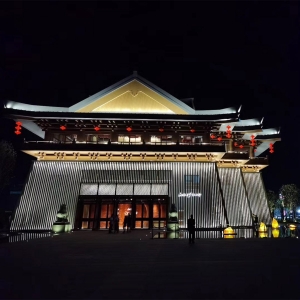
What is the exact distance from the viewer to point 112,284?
6395mm

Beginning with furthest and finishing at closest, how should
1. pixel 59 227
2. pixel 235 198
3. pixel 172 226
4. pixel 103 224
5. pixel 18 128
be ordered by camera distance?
1. pixel 235 198
2. pixel 18 128
3. pixel 103 224
4. pixel 59 227
5. pixel 172 226

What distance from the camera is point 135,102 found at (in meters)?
27.9

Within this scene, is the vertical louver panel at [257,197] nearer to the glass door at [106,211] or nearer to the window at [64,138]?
the glass door at [106,211]

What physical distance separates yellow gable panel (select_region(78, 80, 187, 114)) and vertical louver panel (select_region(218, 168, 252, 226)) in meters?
8.64

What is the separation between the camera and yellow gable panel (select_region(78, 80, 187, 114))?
27.7m

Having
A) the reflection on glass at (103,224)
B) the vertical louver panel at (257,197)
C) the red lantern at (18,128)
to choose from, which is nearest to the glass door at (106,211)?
the reflection on glass at (103,224)

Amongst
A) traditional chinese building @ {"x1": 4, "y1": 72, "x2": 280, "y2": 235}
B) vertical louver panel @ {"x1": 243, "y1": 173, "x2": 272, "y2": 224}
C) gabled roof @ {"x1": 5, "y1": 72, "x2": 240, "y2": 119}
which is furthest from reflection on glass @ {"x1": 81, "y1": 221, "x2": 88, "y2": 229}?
vertical louver panel @ {"x1": 243, "y1": 173, "x2": 272, "y2": 224}

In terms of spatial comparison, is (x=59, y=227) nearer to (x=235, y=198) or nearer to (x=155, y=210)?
(x=155, y=210)

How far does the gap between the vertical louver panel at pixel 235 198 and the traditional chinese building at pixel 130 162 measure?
0.10 meters

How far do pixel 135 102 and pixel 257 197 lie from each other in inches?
708

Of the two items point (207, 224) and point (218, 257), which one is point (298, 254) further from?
point (207, 224)

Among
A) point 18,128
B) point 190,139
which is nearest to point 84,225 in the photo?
point 18,128

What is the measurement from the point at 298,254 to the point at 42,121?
24.0 meters

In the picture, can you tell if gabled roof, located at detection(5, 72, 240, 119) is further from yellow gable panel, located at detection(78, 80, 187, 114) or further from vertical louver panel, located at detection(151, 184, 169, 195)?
vertical louver panel, located at detection(151, 184, 169, 195)
